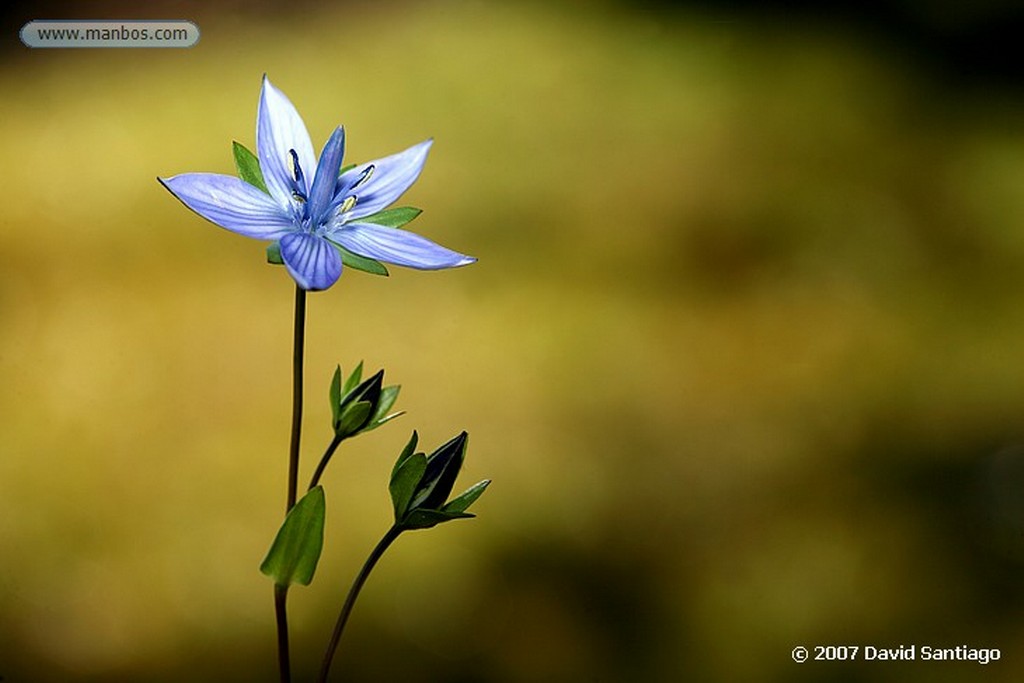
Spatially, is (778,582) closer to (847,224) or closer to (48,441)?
(847,224)

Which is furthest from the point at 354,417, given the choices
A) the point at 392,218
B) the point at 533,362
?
the point at 533,362

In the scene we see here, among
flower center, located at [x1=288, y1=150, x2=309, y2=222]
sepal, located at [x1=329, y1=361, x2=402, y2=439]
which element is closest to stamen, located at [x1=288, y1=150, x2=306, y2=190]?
flower center, located at [x1=288, y1=150, x2=309, y2=222]

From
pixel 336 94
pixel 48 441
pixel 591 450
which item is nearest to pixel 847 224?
pixel 591 450

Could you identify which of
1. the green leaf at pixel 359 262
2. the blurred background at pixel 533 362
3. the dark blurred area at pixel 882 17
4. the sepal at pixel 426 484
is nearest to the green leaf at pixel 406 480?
the sepal at pixel 426 484

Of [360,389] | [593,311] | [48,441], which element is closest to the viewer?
[360,389]

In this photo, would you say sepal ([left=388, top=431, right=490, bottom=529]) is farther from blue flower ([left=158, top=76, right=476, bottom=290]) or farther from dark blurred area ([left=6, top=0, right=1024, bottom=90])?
dark blurred area ([left=6, top=0, right=1024, bottom=90])

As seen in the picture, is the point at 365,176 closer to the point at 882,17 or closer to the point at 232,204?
the point at 232,204

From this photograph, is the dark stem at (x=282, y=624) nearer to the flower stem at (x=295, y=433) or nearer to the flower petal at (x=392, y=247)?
the flower stem at (x=295, y=433)
